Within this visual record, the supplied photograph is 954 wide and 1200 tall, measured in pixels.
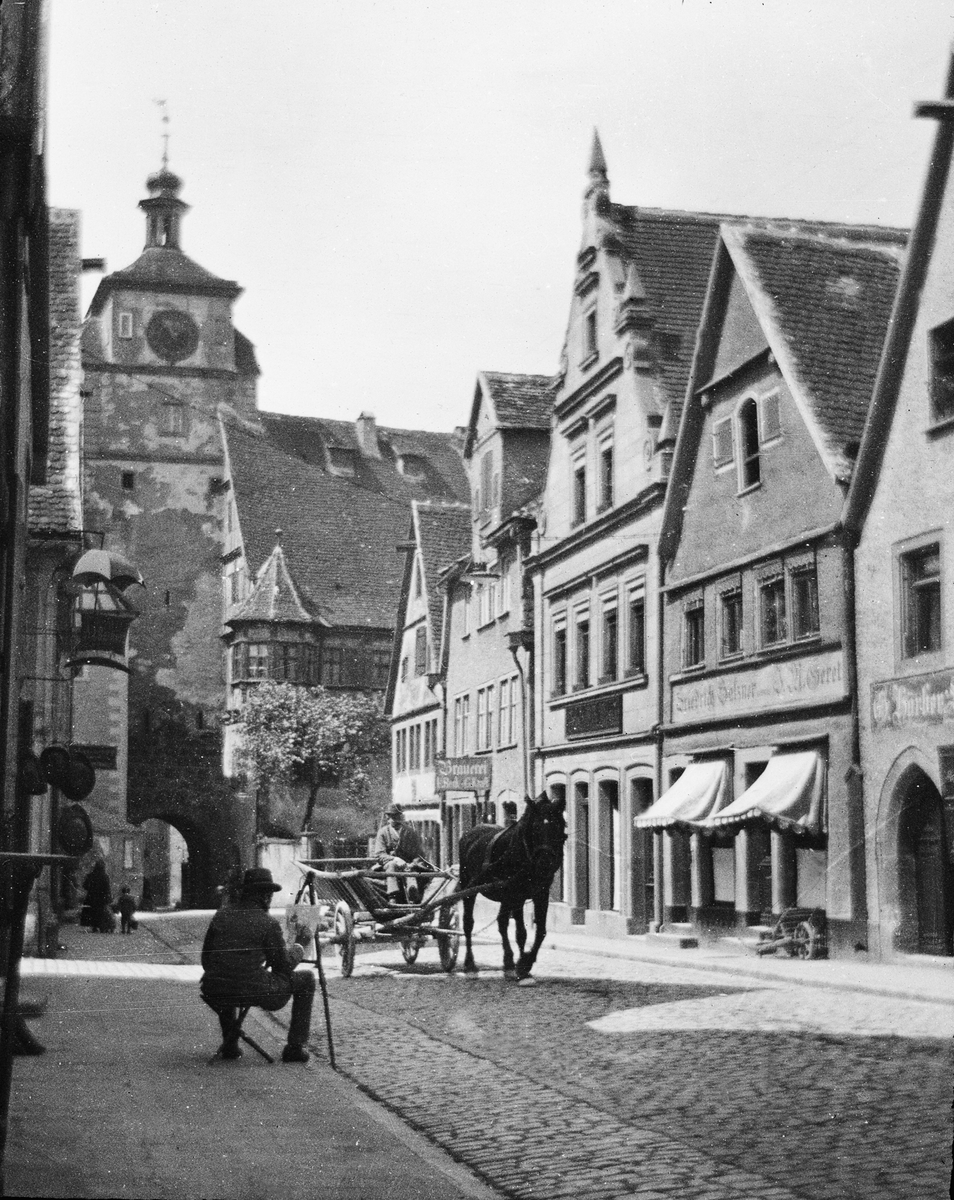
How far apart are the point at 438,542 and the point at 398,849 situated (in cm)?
2969

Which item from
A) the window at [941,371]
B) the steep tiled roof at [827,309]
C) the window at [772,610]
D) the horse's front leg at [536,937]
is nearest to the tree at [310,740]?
the steep tiled roof at [827,309]

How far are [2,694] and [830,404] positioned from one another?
12249mm

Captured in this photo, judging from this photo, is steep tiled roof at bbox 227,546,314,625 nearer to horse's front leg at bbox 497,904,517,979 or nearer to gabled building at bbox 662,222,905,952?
gabled building at bbox 662,222,905,952

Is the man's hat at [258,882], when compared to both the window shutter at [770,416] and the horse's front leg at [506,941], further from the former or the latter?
the window shutter at [770,416]

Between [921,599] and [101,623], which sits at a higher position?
[921,599]

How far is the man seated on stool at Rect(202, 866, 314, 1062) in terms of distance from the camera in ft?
36.2

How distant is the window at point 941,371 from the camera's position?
21.6 m

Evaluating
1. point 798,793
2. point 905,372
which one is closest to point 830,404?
point 905,372

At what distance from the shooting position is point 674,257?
32.5m

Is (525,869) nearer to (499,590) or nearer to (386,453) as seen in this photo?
(499,590)

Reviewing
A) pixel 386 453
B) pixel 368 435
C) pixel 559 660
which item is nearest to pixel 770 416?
pixel 559 660

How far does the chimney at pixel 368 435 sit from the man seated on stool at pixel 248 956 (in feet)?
221

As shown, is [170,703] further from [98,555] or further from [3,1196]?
[3,1196]

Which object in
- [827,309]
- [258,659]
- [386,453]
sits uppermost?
[386,453]
